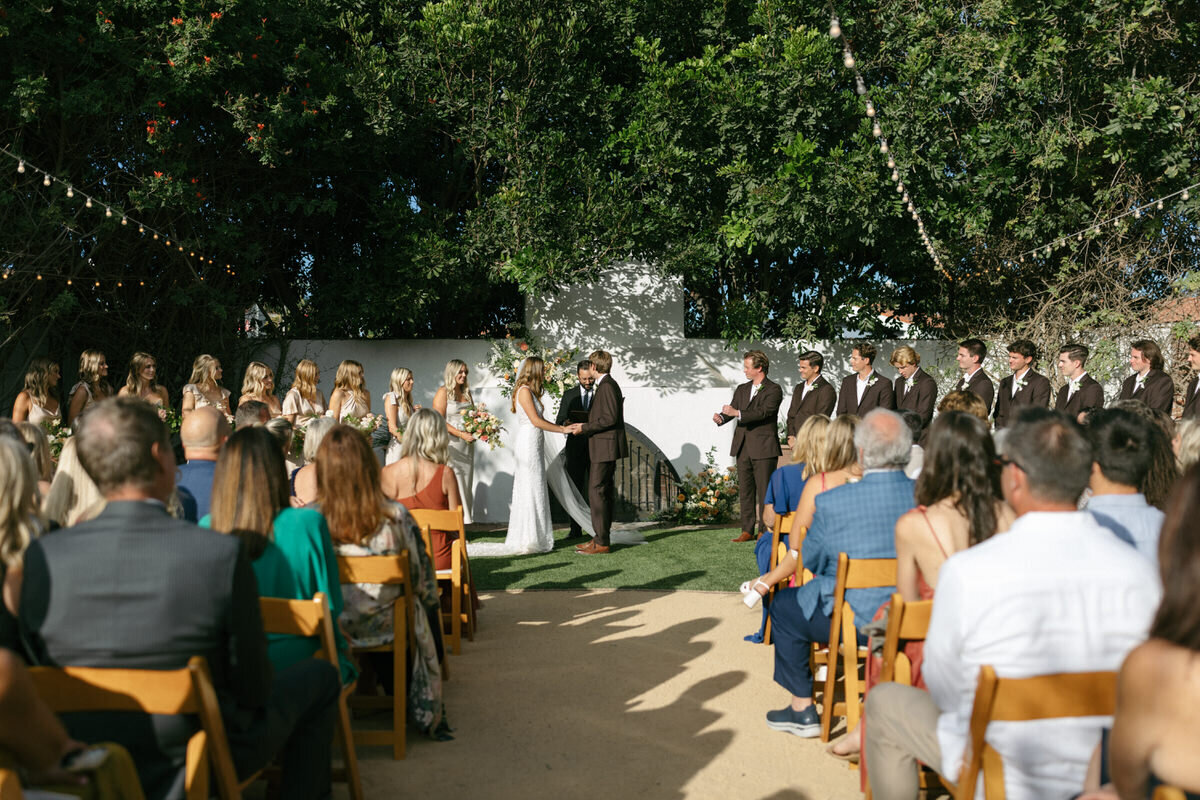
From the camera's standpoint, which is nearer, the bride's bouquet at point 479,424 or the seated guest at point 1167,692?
the seated guest at point 1167,692

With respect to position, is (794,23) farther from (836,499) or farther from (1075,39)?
(836,499)

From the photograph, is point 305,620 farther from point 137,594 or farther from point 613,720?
point 613,720

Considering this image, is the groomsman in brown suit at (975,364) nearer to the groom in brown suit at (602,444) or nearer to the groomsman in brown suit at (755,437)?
the groomsman in brown suit at (755,437)

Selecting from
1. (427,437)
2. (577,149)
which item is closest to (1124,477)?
(427,437)

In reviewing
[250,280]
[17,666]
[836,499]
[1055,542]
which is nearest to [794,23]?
[250,280]

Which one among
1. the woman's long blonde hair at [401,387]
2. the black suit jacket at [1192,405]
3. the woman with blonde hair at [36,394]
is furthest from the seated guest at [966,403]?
the woman with blonde hair at [36,394]

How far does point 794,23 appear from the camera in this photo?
1113 centimetres

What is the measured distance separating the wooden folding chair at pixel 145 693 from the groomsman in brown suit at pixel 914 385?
28.3 feet

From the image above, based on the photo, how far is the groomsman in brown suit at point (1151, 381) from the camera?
8406mm

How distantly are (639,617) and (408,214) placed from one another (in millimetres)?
7174

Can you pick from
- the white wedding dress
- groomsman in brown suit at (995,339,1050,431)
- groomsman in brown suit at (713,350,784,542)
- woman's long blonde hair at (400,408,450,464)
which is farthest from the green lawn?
groomsman in brown suit at (995,339,1050,431)

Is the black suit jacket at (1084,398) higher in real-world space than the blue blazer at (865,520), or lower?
higher

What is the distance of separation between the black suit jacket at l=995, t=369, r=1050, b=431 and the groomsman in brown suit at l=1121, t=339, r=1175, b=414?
2.27 feet

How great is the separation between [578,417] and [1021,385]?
4580mm
